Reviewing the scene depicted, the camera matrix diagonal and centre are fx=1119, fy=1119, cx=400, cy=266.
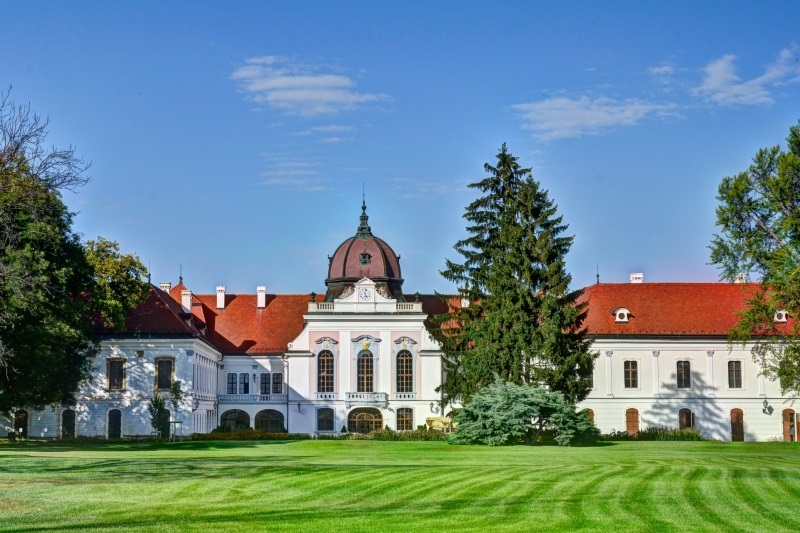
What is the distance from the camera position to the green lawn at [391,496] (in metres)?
17.2

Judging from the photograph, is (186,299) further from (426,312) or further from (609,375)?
(609,375)

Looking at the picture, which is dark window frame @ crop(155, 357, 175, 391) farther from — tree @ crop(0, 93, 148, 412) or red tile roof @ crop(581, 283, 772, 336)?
red tile roof @ crop(581, 283, 772, 336)

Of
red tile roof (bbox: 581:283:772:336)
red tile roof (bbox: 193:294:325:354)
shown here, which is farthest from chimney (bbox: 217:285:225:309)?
red tile roof (bbox: 581:283:772:336)

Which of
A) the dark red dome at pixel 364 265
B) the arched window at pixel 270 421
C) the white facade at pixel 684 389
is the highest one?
the dark red dome at pixel 364 265

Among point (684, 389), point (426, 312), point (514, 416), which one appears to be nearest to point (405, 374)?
point (426, 312)

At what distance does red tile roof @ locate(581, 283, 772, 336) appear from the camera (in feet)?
223

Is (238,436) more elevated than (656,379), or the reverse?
(656,379)

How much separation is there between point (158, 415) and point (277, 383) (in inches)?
469

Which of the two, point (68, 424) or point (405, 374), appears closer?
point (68, 424)

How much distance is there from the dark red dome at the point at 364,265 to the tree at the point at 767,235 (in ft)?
89.1

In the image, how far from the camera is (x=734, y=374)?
68.2 metres

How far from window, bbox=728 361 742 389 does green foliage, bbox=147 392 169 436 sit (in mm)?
33614

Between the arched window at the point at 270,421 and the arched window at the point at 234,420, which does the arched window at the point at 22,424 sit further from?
the arched window at the point at 270,421

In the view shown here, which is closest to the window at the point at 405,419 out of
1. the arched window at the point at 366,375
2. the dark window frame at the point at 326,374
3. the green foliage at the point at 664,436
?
the arched window at the point at 366,375
